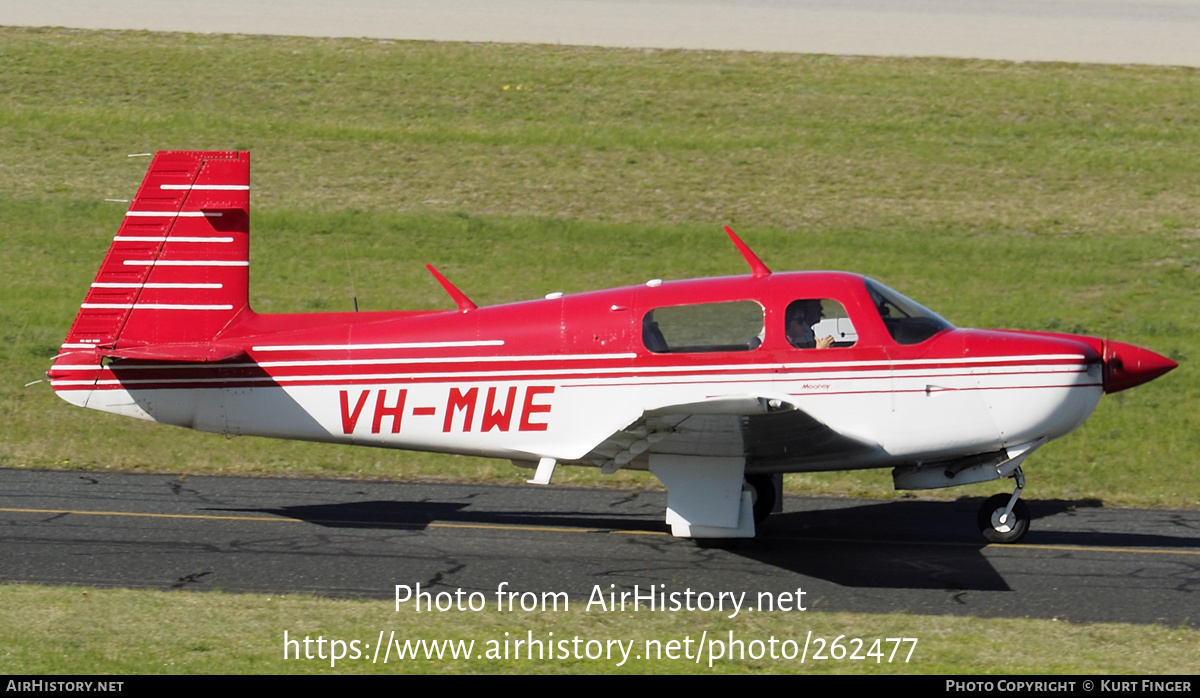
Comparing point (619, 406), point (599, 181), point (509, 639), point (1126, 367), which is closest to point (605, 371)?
point (619, 406)

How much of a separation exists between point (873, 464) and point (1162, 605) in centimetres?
232

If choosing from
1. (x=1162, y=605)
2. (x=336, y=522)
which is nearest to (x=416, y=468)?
(x=336, y=522)

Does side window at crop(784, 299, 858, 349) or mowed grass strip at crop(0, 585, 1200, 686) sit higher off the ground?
side window at crop(784, 299, 858, 349)

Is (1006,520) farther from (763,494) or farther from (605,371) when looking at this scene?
(605,371)

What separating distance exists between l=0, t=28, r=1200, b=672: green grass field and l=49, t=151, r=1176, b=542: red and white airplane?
294 cm

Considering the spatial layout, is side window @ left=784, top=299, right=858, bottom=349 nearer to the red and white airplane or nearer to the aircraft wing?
the red and white airplane

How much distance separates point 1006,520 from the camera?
1066 cm

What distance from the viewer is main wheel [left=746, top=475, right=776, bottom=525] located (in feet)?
36.6

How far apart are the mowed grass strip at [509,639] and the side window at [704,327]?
218 cm

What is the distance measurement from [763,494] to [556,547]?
1.92 meters

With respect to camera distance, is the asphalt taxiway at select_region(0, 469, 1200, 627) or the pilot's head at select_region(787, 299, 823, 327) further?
the pilot's head at select_region(787, 299, 823, 327)

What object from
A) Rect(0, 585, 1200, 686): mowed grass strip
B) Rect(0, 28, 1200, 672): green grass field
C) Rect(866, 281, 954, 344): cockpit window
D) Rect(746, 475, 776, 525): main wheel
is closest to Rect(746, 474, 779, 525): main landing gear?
Rect(746, 475, 776, 525): main wheel
